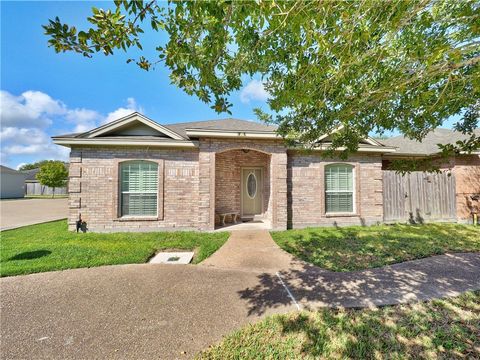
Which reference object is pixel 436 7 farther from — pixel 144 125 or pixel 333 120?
pixel 144 125

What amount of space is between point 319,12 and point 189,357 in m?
4.18

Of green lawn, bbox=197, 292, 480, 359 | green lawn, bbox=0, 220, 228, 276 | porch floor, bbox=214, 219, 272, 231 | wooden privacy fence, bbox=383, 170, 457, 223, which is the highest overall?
wooden privacy fence, bbox=383, 170, 457, 223

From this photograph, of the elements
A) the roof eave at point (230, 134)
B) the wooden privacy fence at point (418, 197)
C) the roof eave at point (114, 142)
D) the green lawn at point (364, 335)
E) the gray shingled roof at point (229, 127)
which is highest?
the gray shingled roof at point (229, 127)

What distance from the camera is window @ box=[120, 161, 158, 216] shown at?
7.90 m

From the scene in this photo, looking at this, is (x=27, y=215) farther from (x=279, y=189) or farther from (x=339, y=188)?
(x=339, y=188)

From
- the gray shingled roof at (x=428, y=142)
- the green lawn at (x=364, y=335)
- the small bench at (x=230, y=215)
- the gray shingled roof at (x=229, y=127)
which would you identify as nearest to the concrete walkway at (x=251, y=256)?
the green lawn at (x=364, y=335)

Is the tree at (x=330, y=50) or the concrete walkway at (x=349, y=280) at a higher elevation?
the tree at (x=330, y=50)

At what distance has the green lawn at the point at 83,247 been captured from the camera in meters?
4.89

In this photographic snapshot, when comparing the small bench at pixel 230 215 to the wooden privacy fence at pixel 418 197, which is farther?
the wooden privacy fence at pixel 418 197

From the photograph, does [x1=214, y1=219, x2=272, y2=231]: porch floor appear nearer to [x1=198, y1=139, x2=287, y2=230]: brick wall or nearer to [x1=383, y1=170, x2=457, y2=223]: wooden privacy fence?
[x1=198, y1=139, x2=287, y2=230]: brick wall

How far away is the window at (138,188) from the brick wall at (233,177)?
2.75 metres

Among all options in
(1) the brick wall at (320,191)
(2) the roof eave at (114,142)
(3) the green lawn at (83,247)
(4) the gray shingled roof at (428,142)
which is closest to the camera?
(3) the green lawn at (83,247)

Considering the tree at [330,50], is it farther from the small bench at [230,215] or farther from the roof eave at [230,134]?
the small bench at [230,215]

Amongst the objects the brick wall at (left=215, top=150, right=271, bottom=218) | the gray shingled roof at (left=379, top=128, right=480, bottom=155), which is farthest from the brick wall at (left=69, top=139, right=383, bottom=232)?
the gray shingled roof at (left=379, top=128, right=480, bottom=155)
